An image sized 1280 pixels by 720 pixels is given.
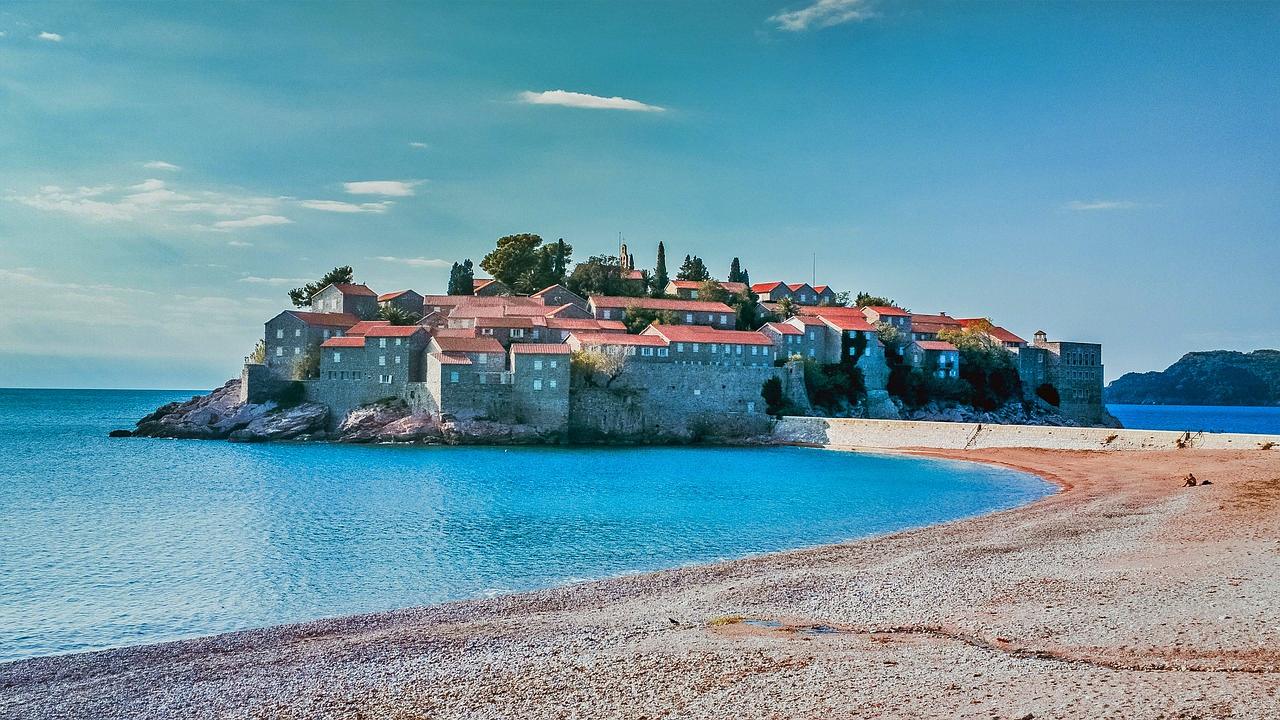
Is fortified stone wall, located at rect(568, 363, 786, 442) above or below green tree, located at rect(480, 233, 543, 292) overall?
below

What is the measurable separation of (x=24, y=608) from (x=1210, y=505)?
951 inches

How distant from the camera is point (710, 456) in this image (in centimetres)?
4603

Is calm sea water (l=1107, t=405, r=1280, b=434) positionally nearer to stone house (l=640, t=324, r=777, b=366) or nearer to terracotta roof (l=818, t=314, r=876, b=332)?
terracotta roof (l=818, t=314, r=876, b=332)

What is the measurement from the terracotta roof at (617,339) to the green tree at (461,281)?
18304mm

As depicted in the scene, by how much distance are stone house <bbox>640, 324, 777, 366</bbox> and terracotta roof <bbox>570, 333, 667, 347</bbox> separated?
669mm

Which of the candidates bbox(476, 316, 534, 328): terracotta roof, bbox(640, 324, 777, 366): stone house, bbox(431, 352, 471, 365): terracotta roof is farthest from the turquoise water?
bbox(476, 316, 534, 328): terracotta roof

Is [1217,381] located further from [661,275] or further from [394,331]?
[394,331]

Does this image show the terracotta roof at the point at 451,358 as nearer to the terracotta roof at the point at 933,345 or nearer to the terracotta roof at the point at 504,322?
the terracotta roof at the point at 504,322

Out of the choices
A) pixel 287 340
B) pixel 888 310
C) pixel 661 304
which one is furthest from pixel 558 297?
pixel 888 310

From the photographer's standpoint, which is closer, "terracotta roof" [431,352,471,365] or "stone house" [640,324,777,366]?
"terracotta roof" [431,352,471,365]

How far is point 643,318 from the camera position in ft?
210

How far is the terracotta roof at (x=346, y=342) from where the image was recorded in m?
53.6

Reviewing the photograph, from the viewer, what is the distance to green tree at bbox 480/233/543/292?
74.1 meters

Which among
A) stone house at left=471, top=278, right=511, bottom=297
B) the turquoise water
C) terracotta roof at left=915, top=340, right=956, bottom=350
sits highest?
stone house at left=471, top=278, right=511, bottom=297
